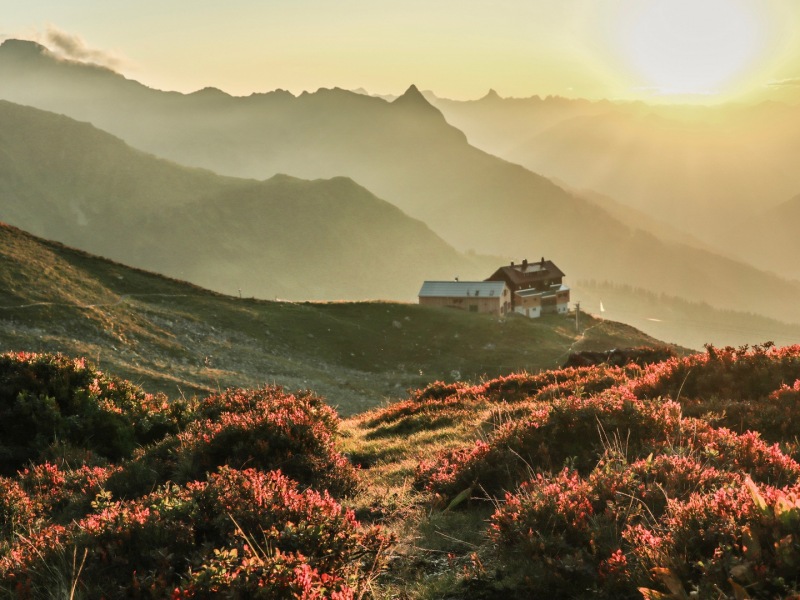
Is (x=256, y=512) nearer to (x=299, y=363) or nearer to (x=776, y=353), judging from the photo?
(x=776, y=353)

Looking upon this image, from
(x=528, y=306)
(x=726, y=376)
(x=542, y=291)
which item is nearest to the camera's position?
(x=726, y=376)

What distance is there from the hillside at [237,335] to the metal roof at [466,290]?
3149 cm

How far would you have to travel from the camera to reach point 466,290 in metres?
116

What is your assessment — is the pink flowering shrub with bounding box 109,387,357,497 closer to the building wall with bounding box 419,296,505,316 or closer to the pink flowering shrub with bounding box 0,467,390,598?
the pink flowering shrub with bounding box 0,467,390,598

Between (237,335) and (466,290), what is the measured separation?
65892mm

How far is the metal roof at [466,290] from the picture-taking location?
376 ft

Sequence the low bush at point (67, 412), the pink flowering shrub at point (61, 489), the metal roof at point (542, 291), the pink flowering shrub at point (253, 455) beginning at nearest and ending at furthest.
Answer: the pink flowering shrub at point (61, 489) → the pink flowering shrub at point (253, 455) → the low bush at point (67, 412) → the metal roof at point (542, 291)

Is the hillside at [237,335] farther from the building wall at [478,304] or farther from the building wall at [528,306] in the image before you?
the building wall at [528,306]

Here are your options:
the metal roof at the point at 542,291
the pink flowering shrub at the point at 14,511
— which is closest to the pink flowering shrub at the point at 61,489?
the pink flowering shrub at the point at 14,511

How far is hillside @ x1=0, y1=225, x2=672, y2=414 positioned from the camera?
42.3 m

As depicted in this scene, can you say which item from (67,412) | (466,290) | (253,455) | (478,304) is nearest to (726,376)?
(253,455)

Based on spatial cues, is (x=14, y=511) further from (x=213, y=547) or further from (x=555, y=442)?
(x=555, y=442)

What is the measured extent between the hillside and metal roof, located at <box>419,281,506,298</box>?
103 feet

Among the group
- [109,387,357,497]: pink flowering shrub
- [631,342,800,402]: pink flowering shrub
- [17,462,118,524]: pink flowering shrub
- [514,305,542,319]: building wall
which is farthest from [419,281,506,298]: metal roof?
[17,462,118,524]: pink flowering shrub
